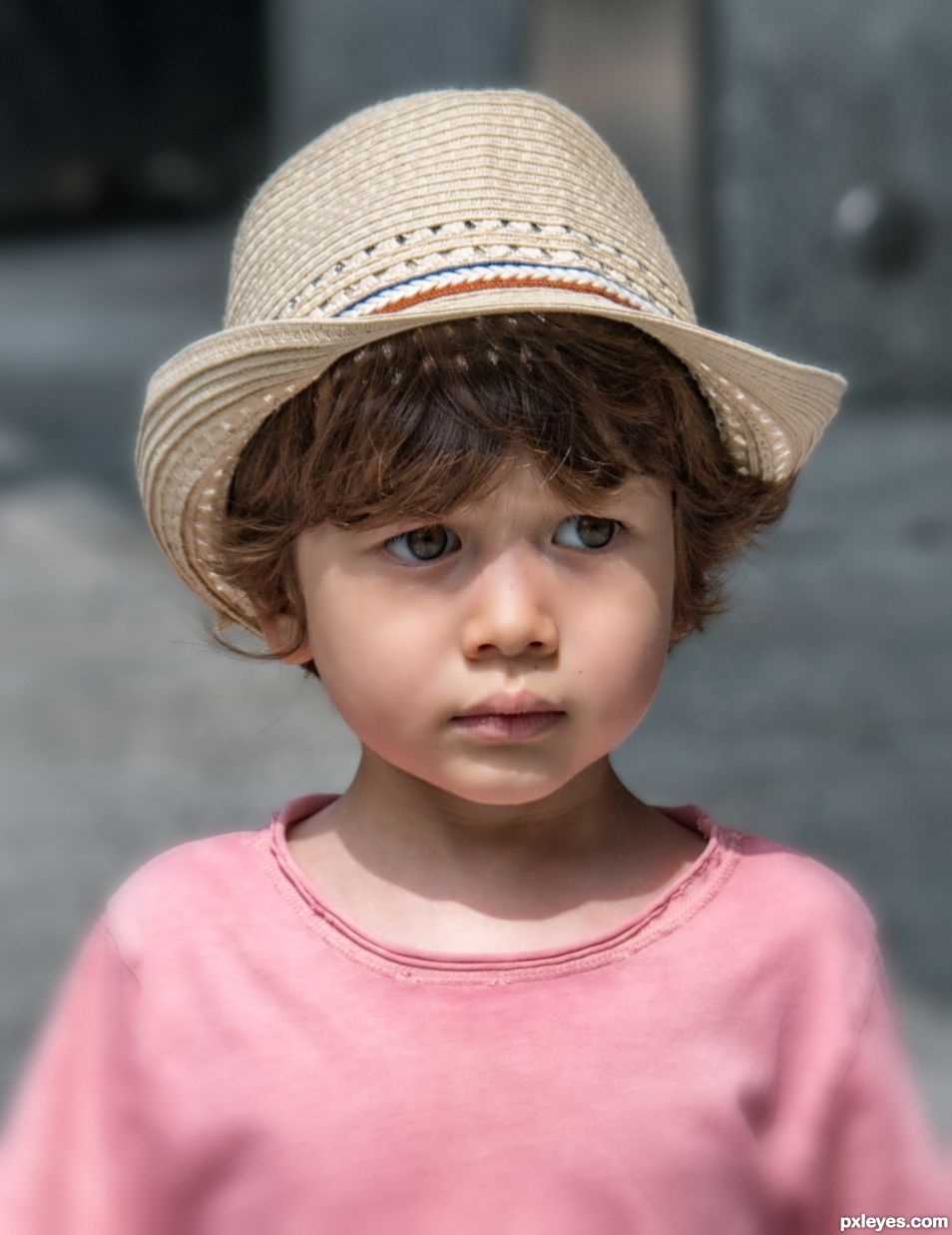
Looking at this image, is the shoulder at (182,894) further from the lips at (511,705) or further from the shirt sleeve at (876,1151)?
the shirt sleeve at (876,1151)

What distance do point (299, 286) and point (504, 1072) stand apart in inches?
23.8

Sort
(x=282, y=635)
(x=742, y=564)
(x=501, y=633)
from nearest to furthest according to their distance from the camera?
(x=501, y=633) < (x=282, y=635) < (x=742, y=564)

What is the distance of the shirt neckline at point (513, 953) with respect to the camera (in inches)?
59.9

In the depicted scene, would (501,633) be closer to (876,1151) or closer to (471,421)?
(471,421)

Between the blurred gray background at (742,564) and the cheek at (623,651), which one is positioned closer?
the cheek at (623,651)

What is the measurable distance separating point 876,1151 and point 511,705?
438mm

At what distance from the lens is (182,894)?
159 cm

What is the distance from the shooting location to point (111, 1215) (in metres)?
1.51

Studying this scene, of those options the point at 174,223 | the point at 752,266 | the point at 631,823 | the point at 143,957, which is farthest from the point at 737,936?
the point at 174,223

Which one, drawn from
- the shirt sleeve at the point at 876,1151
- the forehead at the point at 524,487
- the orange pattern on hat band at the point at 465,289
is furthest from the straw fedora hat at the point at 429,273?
the shirt sleeve at the point at 876,1151

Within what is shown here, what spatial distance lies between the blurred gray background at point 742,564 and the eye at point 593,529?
415mm

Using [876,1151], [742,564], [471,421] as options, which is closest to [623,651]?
[471,421]

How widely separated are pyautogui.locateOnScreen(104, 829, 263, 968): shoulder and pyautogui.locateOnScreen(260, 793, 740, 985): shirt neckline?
0.03 m

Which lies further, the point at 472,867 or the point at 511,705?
the point at 472,867
